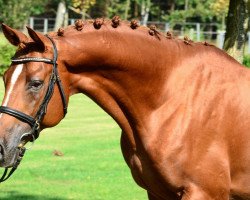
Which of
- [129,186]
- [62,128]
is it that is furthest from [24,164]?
[62,128]

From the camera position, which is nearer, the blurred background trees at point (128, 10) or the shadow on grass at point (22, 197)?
the shadow on grass at point (22, 197)

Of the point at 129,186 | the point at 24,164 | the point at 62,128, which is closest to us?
the point at 129,186

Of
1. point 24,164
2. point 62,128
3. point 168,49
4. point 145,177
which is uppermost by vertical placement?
point 168,49

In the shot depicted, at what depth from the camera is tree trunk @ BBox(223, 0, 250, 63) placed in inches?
371

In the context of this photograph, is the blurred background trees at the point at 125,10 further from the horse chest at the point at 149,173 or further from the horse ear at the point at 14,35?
the horse ear at the point at 14,35

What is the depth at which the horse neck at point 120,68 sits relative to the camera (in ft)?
14.8

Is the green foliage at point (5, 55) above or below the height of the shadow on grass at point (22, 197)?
below

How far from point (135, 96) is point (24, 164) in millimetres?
6133

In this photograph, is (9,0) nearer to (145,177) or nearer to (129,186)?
(129,186)

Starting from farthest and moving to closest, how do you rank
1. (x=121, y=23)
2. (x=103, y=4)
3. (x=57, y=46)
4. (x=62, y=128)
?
1. (x=103, y=4)
2. (x=62, y=128)
3. (x=121, y=23)
4. (x=57, y=46)

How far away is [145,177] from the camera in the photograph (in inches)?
183

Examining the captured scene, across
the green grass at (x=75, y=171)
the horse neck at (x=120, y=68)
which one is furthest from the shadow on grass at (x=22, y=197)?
the horse neck at (x=120, y=68)

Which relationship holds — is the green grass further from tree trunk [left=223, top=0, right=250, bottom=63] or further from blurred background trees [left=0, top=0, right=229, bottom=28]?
blurred background trees [left=0, top=0, right=229, bottom=28]

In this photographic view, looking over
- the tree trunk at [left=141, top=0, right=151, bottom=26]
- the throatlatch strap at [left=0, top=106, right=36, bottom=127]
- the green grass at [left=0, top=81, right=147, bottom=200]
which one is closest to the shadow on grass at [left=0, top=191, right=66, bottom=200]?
the green grass at [left=0, top=81, right=147, bottom=200]
